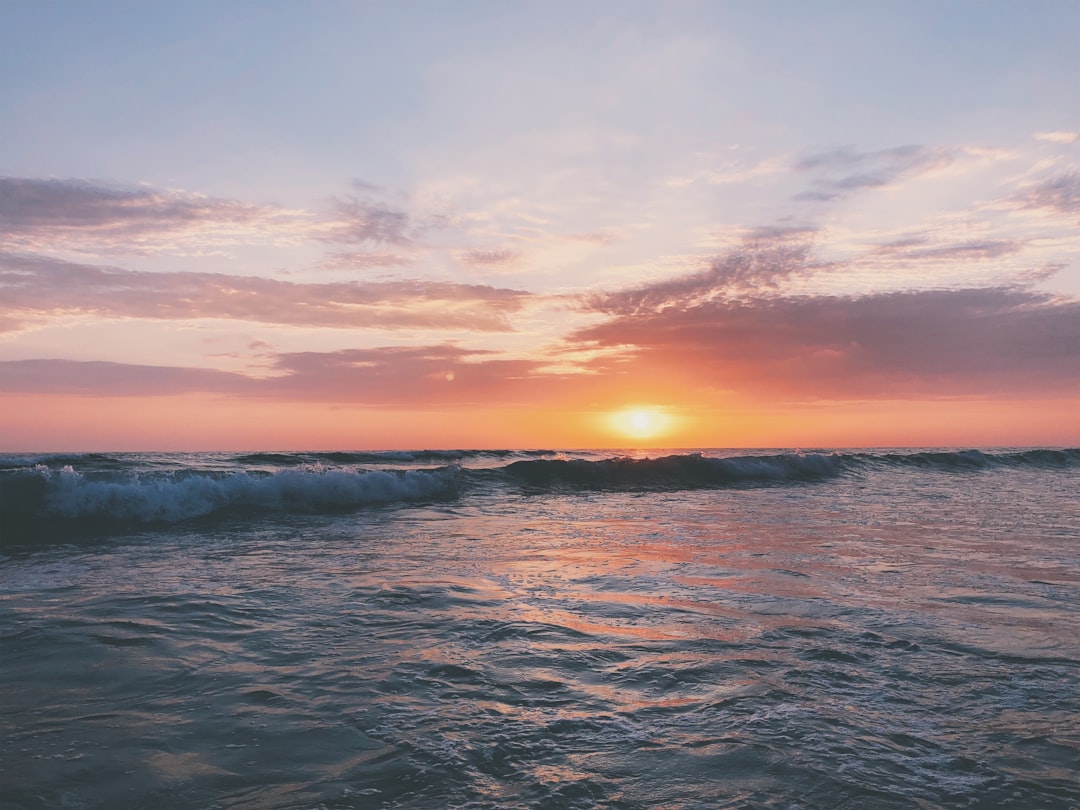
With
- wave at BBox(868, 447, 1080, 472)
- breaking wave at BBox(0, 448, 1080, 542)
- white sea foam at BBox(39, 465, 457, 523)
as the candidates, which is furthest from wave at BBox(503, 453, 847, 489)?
wave at BBox(868, 447, 1080, 472)

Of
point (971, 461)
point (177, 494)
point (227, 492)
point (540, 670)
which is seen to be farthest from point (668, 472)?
point (971, 461)

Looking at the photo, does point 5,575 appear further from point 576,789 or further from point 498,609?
point 576,789

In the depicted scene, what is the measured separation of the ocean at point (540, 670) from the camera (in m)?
3.50

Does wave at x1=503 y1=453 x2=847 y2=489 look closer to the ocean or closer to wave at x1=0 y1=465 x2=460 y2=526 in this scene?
wave at x1=0 y1=465 x2=460 y2=526

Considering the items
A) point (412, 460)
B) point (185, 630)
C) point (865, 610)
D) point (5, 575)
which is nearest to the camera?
point (185, 630)

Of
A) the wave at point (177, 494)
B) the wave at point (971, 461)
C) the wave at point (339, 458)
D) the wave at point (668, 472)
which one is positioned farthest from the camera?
the wave at point (971, 461)

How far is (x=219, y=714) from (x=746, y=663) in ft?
12.4

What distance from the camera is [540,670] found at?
521cm

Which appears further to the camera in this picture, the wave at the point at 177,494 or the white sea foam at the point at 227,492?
the white sea foam at the point at 227,492

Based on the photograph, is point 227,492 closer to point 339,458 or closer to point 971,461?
point 339,458

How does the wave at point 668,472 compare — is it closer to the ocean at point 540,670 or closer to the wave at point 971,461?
the wave at point 971,461

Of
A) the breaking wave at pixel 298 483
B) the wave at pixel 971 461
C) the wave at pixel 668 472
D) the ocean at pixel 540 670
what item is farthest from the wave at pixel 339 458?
the wave at pixel 971 461

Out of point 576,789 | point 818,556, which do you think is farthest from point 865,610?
point 576,789

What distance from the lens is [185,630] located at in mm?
6285
